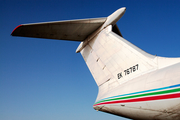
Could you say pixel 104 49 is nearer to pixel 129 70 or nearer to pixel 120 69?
pixel 120 69

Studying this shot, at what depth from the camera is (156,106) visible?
323cm

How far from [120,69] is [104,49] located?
106 centimetres

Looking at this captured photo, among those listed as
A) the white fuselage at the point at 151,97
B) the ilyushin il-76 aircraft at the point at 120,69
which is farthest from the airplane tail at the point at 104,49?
the white fuselage at the point at 151,97

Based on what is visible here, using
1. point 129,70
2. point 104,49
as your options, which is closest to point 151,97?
point 129,70

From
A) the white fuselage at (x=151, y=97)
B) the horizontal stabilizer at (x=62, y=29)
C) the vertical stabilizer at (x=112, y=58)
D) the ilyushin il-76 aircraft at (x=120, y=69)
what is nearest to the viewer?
the white fuselage at (x=151, y=97)

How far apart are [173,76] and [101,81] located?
2781 millimetres

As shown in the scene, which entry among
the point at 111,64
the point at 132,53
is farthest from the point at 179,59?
the point at 111,64

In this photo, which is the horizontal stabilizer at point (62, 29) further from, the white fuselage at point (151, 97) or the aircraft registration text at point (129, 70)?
the white fuselage at point (151, 97)

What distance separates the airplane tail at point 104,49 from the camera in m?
4.41

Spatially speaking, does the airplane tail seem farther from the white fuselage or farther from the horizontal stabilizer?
the white fuselage

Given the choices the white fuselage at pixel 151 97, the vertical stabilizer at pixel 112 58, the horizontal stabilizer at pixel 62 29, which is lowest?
the white fuselage at pixel 151 97

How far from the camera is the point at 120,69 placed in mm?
4891

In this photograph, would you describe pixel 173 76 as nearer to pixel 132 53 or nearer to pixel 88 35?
pixel 132 53

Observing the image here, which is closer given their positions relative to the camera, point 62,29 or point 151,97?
point 151,97
